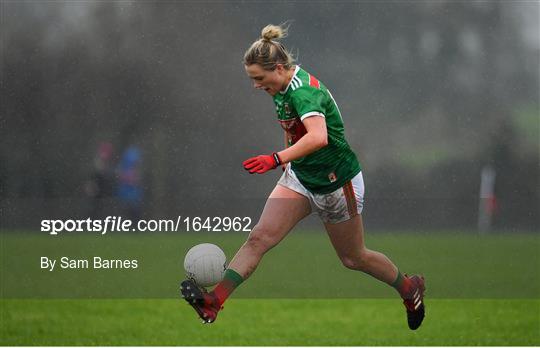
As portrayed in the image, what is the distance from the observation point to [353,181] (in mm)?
8664

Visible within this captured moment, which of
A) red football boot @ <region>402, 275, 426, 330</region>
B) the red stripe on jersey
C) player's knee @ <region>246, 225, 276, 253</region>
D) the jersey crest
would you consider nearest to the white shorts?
the jersey crest

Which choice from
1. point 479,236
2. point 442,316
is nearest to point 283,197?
point 479,236

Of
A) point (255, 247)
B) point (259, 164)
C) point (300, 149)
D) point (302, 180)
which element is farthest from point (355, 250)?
point (259, 164)

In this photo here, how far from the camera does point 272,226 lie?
848 centimetres

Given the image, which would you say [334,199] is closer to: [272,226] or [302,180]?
[302,180]

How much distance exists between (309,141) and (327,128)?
0.59 m

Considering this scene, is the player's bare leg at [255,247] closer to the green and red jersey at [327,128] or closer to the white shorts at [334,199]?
the white shorts at [334,199]

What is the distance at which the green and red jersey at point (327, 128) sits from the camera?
8.03 meters

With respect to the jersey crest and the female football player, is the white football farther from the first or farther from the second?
the jersey crest

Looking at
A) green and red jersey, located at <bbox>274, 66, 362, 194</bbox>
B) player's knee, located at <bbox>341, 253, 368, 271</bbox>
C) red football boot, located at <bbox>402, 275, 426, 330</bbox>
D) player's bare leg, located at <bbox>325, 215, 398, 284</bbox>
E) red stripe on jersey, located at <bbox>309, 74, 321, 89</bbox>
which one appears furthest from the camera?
Answer: red football boot, located at <bbox>402, 275, 426, 330</bbox>

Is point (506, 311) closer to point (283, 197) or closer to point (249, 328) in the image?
point (249, 328)

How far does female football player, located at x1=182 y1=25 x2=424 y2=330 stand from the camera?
26.4 ft

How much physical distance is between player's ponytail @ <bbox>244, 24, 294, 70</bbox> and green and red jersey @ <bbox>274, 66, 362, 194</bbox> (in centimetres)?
17

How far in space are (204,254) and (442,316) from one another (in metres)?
8.46
